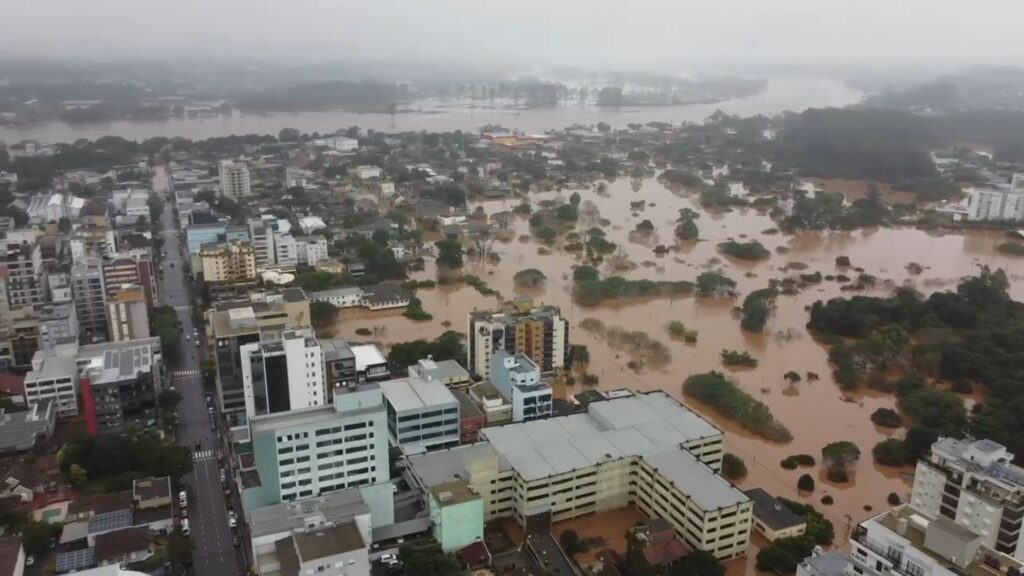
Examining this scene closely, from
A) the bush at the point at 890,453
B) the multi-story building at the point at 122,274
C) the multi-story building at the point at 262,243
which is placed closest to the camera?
the bush at the point at 890,453

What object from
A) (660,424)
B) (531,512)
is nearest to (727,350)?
(660,424)

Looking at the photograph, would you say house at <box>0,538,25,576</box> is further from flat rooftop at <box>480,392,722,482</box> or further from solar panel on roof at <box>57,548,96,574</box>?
flat rooftop at <box>480,392,722,482</box>

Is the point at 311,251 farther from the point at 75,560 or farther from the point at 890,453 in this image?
the point at 890,453

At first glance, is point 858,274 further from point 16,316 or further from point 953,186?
point 16,316

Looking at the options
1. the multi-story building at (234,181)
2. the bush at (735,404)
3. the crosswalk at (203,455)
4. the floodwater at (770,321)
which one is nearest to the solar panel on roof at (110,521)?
the crosswalk at (203,455)

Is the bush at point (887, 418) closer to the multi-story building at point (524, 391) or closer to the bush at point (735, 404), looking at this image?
the bush at point (735, 404)

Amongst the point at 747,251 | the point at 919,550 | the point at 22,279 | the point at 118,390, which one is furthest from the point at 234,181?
the point at 919,550
